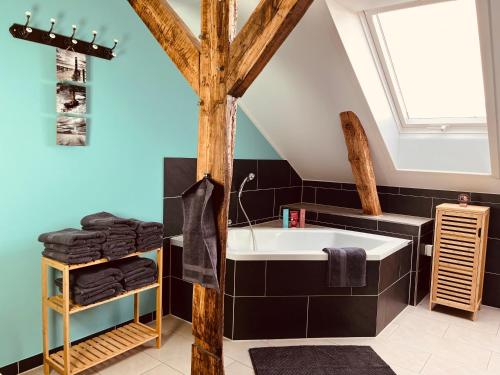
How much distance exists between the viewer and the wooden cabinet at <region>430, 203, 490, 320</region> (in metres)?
3.38

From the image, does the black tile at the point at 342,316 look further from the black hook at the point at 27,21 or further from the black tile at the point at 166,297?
the black hook at the point at 27,21

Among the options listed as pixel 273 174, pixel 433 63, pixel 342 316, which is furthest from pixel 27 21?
pixel 433 63

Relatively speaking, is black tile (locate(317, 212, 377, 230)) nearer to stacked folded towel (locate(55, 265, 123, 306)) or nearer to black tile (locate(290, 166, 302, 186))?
black tile (locate(290, 166, 302, 186))

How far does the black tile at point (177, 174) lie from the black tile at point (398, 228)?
1833 mm

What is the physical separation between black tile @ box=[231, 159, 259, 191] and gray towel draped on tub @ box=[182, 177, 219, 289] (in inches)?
71.9

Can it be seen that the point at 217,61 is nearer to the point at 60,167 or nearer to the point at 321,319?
the point at 60,167

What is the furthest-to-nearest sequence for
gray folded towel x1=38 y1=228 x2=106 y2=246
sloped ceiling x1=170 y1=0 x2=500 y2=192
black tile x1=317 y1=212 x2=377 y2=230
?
black tile x1=317 y1=212 x2=377 y2=230
sloped ceiling x1=170 y1=0 x2=500 y2=192
gray folded towel x1=38 y1=228 x2=106 y2=246

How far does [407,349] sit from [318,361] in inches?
27.6

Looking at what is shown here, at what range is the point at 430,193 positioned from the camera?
392 cm

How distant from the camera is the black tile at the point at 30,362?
7.89 feet

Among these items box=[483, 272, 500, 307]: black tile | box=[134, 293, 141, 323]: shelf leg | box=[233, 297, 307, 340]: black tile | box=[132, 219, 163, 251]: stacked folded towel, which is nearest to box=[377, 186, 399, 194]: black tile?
box=[483, 272, 500, 307]: black tile

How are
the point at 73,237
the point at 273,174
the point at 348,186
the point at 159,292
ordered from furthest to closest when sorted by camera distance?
the point at 348,186
the point at 273,174
the point at 159,292
the point at 73,237

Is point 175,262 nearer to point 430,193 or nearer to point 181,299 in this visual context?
point 181,299

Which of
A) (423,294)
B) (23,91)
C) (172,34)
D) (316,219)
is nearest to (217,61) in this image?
(172,34)
